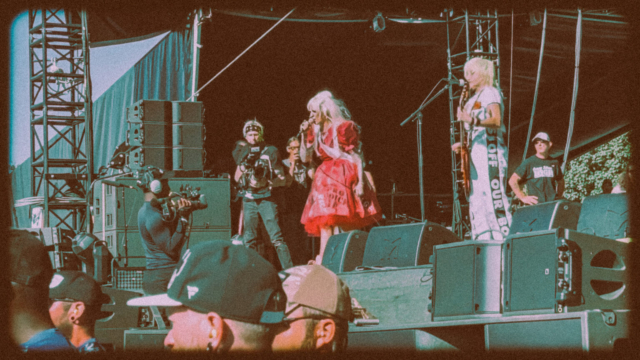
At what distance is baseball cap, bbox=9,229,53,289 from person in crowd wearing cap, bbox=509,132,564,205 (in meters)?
6.77

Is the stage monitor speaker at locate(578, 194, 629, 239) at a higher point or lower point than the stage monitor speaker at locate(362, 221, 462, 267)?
higher

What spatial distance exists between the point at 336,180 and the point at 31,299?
4.88 meters

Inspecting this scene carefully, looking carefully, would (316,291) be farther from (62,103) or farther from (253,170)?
(62,103)

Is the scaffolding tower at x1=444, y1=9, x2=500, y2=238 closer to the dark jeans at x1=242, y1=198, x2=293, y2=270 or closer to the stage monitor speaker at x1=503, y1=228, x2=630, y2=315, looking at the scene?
the dark jeans at x1=242, y1=198, x2=293, y2=270

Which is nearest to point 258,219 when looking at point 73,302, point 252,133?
point 252,133

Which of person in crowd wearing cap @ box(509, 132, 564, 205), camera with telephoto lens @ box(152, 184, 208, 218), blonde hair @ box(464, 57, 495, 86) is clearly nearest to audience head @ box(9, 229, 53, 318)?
camera with telephoto lens @ box(152, 184, 208, 218)

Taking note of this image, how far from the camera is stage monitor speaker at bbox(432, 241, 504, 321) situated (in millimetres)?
4543

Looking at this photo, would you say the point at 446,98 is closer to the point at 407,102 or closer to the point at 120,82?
the point at 407,102

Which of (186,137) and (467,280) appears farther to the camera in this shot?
(186,137)

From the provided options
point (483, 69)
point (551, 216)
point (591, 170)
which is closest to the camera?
point (551, 216)

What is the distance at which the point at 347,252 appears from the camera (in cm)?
642

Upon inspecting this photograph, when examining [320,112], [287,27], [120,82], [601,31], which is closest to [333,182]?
[320,112]

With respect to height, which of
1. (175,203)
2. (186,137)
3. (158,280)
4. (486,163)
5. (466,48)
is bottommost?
(158,280)

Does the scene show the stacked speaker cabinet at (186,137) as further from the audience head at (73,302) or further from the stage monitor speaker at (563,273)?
the stage monitor speaker at (563,273)
